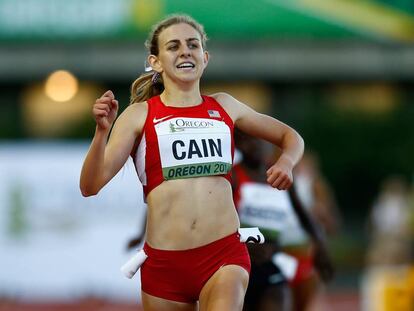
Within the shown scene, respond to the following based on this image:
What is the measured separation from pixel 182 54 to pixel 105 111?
700mm

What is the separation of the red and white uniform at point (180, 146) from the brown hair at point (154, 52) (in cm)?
31

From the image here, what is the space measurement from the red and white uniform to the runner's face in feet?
0.57

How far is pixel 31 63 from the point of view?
3019 centimetres

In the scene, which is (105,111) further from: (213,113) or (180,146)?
(213,113)

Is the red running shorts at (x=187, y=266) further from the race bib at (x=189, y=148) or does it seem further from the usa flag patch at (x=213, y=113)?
the usa flag patch at (x=213, y=113)

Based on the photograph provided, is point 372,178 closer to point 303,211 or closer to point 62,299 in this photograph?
point 62,299

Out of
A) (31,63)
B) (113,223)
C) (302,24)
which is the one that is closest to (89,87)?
(31,63)

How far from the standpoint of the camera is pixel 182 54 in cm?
661

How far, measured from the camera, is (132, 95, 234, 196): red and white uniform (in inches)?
255

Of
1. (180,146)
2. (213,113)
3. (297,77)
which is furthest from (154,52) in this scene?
(297,77)

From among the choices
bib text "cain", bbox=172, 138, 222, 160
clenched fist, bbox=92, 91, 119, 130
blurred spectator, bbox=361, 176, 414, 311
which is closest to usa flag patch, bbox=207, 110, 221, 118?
bib text "cain", bbox=172, 138, 222, 160

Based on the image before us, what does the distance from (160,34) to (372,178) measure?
2097 centimetres

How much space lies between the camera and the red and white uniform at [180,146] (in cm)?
646

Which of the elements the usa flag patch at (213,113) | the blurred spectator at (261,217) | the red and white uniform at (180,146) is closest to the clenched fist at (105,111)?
the red and white uniform at (180,146)
